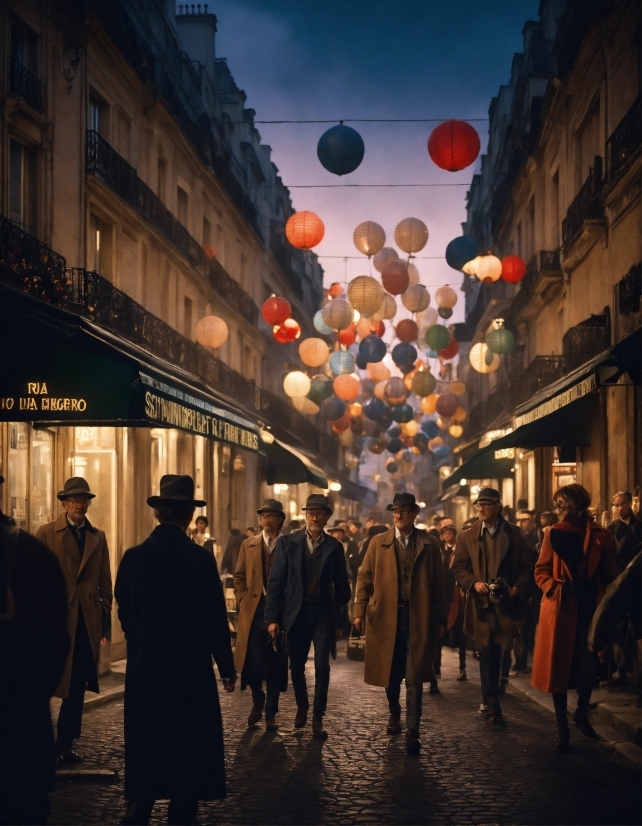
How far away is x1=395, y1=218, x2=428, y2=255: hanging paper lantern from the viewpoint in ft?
58.6

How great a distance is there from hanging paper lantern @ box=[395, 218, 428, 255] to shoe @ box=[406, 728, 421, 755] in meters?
10.8

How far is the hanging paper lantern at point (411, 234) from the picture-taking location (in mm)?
17859

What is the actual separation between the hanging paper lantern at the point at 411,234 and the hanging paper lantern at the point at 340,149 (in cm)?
328

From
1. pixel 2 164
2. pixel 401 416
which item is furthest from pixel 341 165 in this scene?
pixel 401 416

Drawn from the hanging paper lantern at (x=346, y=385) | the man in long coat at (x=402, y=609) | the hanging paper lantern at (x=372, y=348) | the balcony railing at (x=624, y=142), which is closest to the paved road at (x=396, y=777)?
the man in long coat at (x=402, y=609)

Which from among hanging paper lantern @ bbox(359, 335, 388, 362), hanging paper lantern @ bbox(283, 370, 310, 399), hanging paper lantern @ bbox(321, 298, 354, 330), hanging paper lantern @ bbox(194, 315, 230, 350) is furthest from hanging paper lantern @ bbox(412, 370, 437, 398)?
hanging paper lantern @ bbox(321, 298, 354, 330)

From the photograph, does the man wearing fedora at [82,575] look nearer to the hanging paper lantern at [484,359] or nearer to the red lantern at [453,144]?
the red lantern at [453,144]

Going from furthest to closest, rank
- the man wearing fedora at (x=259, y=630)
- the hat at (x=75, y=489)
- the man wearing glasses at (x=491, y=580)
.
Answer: the man wearing glasses at (x=491, y=580) → the man wearing fedora at (x=259, y=630) → the hat at (x=75, y=489)

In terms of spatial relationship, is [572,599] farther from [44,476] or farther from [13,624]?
[44,476]

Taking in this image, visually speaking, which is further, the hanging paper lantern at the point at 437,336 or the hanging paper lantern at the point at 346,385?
the hanging paper lantern at the point at 437,336

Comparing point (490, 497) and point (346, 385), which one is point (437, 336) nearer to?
point (346, 385)

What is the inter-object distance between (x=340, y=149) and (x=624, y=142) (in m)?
4.24

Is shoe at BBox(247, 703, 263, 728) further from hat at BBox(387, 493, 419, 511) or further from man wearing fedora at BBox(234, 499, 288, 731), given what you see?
hat at BBox(387, 493, 419, 511)

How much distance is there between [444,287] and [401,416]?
454cm
